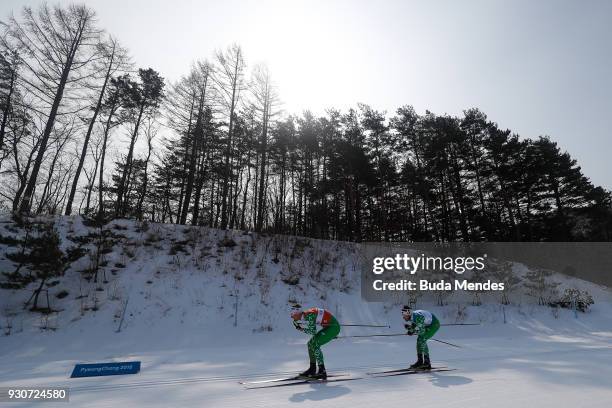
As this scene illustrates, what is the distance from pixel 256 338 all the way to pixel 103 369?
5.26 metres

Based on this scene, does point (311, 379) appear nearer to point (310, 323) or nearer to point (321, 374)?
point (321, 374)

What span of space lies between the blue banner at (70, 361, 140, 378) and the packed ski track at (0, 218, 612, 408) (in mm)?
272

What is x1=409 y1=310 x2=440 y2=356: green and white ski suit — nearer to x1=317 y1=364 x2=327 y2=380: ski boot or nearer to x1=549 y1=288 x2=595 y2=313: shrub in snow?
x1=317 y1=364 x2=327 y2=380: ski boot

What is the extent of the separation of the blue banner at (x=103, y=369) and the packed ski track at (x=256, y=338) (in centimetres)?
27

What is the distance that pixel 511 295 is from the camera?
17.7m

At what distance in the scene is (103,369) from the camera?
277 inches

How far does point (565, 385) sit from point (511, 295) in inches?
530

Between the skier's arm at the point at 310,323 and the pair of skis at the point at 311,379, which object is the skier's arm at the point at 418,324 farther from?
A: the skier's arm at the point at 310,323


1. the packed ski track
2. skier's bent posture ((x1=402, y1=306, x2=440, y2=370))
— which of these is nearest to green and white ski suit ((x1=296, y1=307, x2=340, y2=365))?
the packed ski track

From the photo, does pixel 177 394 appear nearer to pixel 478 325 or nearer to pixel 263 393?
Answer: pixel 263 393

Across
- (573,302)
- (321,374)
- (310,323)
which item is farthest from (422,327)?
(573,302)

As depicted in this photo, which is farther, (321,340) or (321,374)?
(321,340)

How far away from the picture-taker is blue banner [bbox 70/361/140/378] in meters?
6.89

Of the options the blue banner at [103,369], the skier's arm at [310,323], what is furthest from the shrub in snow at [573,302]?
the blue banner at [103,369]
